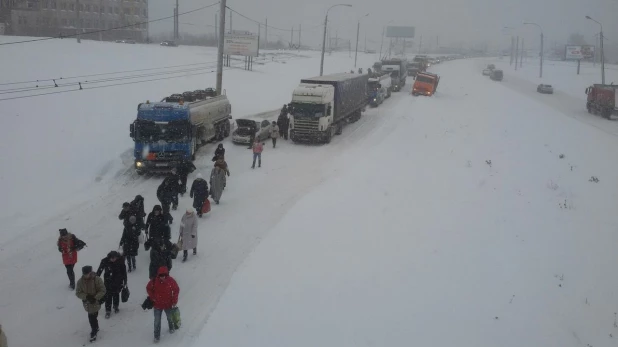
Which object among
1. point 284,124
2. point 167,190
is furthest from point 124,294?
point 284,124

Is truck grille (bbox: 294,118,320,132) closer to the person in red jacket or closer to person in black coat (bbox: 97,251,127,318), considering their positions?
person in black coat (bbox: 97,251,127,318)

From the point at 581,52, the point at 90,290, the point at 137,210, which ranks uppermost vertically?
the point at 581,52

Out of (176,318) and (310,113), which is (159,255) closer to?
(176,318)

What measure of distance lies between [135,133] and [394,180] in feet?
35.4

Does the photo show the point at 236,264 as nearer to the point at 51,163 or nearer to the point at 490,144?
the point at 51,163

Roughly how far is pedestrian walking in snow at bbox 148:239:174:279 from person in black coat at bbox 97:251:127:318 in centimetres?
72

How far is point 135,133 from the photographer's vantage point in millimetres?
19984

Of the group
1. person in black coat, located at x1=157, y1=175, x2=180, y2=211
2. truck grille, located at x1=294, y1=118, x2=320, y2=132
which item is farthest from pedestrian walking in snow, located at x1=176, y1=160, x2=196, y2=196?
truck grille, located at x1=294, y1=118, x2=320, y2=132

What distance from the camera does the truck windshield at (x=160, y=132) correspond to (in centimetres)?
2003

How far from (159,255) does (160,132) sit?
1068cm

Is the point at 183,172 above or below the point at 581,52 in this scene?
below

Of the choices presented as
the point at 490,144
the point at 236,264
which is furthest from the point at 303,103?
the point at 236,264

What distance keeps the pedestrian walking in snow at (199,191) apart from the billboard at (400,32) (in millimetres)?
167320

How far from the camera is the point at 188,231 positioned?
12.3 metres
